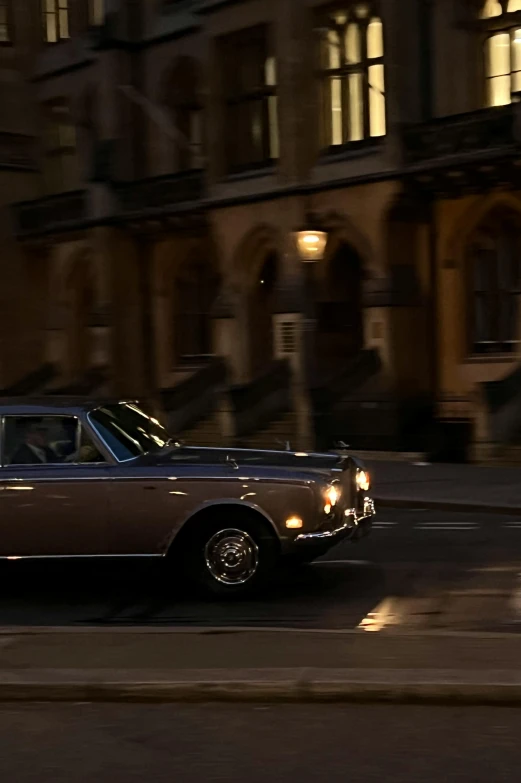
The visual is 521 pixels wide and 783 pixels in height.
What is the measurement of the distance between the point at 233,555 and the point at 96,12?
25.0 meters

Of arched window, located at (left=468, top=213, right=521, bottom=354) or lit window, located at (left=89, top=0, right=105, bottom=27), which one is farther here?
lit window, located at (left=89, top=0, right=105, bottom=27)

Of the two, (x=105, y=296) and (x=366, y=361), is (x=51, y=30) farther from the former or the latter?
(x=366, y=361)

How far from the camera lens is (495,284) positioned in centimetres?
2359

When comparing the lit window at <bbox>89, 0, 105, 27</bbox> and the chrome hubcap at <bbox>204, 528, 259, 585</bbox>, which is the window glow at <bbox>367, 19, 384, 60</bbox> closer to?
the lit window at <bbox>89, 0, 105, 27</bbox>

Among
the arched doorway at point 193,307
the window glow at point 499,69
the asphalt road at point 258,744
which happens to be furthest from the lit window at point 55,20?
the asphalt road at point 258,744

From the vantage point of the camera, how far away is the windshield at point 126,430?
31.7 ft

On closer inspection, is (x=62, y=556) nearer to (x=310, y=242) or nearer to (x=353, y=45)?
(x=310, y=242)

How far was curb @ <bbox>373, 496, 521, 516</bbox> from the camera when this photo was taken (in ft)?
48.9

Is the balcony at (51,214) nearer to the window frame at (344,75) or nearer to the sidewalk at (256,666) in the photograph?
the window frame at (344,75)

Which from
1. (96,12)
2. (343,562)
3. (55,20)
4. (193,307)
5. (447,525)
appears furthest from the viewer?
(55,20)

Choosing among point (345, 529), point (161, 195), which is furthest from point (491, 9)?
point (345, 529)

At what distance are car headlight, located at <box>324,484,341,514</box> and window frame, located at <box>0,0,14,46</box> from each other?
27.0 m

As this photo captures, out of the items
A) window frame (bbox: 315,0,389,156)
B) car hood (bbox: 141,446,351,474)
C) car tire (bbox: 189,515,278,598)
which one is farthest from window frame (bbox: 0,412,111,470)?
window frame (bbox: 315,0,389,156)

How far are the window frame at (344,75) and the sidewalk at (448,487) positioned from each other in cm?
687
